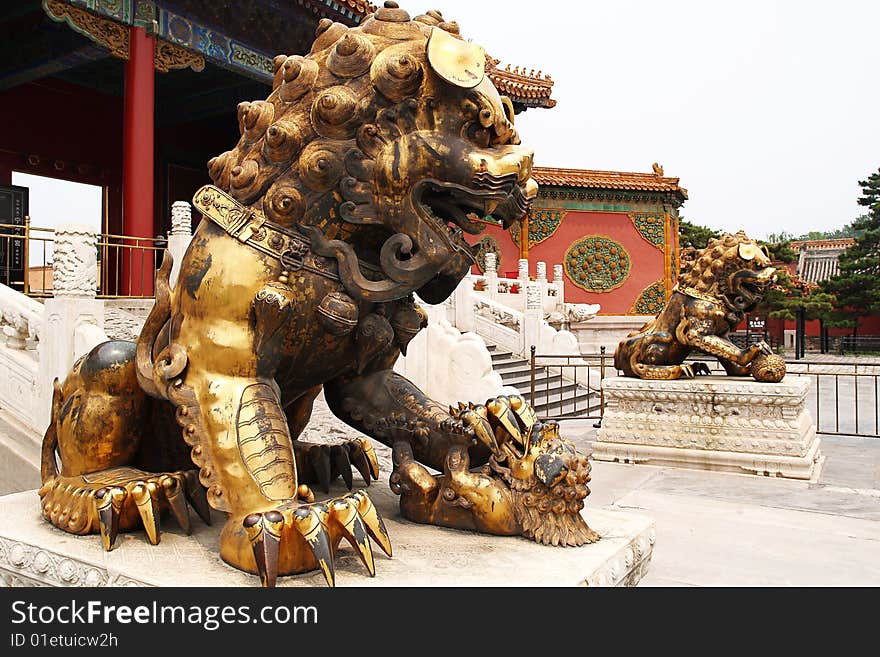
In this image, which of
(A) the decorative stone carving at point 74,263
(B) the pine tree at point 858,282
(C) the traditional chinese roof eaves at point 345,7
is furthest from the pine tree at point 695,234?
(A) the decorative stone carving at point 74,263

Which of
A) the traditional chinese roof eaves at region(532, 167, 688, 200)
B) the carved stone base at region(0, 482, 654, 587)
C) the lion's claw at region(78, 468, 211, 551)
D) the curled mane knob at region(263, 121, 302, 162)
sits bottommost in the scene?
the carved stone base at region(0, 482, 654, 587)

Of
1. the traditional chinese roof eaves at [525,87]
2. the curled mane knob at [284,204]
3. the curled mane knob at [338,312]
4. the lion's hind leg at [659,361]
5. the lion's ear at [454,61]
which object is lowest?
the lion's hind leg at [659,361]

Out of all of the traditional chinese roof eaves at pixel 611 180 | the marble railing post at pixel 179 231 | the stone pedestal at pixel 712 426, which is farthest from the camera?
the traditional chinese roof eaves at pixel 611 180

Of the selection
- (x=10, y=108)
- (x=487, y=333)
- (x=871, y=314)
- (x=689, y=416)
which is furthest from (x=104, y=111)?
(x=871, y=314)

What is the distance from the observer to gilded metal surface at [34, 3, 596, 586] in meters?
1.38

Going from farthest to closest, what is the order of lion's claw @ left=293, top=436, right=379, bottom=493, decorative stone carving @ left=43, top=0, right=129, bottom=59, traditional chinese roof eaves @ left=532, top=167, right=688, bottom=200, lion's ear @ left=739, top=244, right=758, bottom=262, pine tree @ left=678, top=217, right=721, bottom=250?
pine tree @ left=678, top=217, right=721, bottom=250
traditional chinese roof eaves @ left=532, top=167, right=688, bottom=200
decorative stone carving @ left=43, top=0, right=129, bottom=59
lion's ear @ left=739, top=244, right=758, bottom=262
lion's claw @ left=293, top=436, right=379, bottom=493

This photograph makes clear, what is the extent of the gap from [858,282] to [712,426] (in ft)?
63.7

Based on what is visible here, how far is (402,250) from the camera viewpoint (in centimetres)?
145

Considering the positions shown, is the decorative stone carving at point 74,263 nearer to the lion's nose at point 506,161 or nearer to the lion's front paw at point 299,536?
the lion's front paw at point 299,536

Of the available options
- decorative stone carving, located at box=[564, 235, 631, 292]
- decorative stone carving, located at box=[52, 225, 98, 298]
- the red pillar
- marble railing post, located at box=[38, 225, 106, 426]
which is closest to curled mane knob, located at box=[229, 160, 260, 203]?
marble railing post, located at box=[38, 225, 106, 426]

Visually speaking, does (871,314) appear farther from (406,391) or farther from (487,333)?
(406,391)

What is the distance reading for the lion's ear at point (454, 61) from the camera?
137 centimetres

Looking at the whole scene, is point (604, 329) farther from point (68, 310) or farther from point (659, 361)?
point (68, 310)

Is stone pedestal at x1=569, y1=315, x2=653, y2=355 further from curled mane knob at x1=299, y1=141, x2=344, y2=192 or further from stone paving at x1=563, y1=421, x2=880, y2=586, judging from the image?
curled mane knob at x1=299, y1=141, x2=344, y2=192
